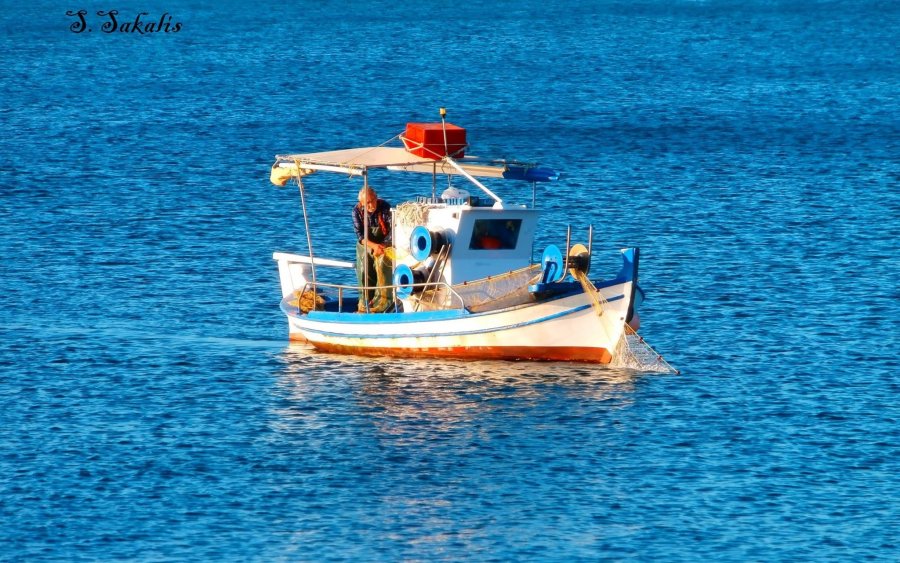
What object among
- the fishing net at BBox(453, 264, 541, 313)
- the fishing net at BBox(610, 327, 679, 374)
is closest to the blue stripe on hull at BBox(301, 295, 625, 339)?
the fishing net at BBox(453, 264, 541, 313)

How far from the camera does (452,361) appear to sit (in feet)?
135

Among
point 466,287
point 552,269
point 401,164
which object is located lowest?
point 466,287

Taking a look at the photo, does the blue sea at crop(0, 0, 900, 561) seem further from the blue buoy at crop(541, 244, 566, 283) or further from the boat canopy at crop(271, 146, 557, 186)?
the boat canopy at crop(271, 146, 557, 186)

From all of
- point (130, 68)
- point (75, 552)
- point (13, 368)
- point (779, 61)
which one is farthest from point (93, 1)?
point (75, 552)

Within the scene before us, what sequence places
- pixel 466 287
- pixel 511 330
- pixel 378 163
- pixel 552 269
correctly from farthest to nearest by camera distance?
pixel 378 163
pixel 466 287
pixel 511 330
pixel 552 269

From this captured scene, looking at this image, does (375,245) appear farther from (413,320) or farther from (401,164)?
(413,320)

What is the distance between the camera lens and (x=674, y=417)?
37.7 metres

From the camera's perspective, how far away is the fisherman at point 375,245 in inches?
1665

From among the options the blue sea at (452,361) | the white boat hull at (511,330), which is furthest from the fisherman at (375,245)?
the blue sea at (452,361)

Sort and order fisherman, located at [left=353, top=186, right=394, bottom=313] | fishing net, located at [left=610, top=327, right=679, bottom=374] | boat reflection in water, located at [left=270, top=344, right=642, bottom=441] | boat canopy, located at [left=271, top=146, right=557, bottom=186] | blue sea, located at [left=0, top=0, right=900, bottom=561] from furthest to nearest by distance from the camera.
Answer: fisherman, located at [left=353, top=186, right=394, bottom=313] < boat canopy, located at [left=271, top=146, right=557, bottom=186] < fishing net, located at [left=610, top=327, right=679, bottom=374] < boat reflection in water, located at [left=270, top=344, right=642, bottom=441] < blue sea, located at [left=0, top=0, right=900, bottom=561]

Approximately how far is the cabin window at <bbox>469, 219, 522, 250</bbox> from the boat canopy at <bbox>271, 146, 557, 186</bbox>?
1.11m

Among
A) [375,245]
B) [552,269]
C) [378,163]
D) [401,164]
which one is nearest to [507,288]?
[552,269]

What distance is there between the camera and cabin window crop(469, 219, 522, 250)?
1631 inches

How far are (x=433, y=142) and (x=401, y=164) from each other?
0.93m
